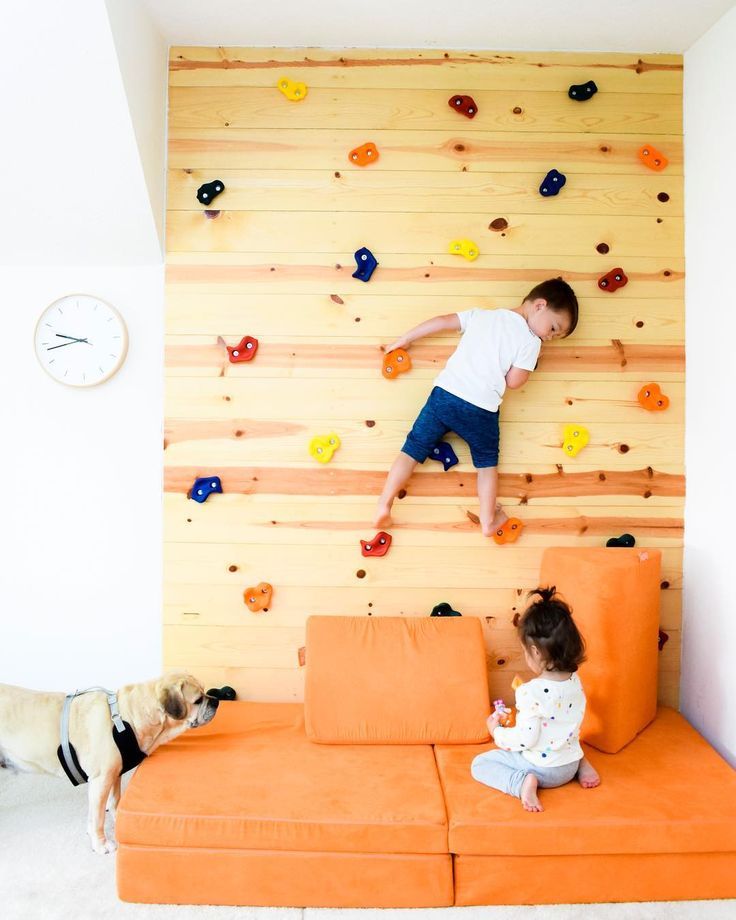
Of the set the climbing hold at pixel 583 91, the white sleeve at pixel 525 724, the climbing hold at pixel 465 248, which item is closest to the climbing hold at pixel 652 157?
the climbing hold at pixel 583 91

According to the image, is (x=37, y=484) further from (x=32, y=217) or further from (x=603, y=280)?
(x=603, y=280)

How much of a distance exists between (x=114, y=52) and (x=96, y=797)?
2204 mm

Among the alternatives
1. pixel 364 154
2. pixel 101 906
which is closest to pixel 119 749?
pixel 101 906

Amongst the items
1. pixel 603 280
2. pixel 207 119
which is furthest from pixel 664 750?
pixel 207 119

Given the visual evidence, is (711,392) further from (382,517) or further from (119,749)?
(119,749)

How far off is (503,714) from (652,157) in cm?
205

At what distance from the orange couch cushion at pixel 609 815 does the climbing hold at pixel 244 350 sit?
1559 mm

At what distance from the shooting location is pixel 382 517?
280 cm

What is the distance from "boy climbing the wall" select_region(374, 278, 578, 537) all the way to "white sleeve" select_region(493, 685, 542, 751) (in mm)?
732

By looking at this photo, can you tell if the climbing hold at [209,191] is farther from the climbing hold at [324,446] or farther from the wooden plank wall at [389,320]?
the climbing hold at [324,446]

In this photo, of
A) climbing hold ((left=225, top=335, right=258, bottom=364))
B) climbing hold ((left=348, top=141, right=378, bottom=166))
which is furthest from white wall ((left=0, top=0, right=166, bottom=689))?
climbing hold ((left=348, top=141, right=378, bottom=166))

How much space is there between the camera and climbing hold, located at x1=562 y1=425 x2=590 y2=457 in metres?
2.86

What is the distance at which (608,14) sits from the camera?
260cm

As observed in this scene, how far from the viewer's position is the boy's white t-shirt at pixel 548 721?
7.27ft
